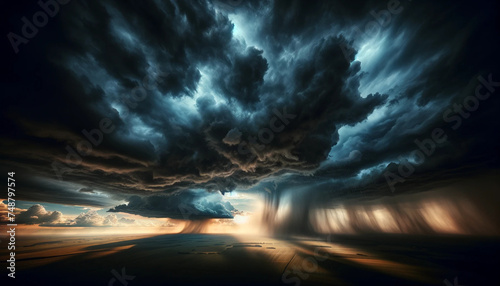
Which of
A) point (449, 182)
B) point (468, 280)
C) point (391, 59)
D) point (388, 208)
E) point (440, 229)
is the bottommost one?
point (440, 229)

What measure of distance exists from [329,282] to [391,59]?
27313mm

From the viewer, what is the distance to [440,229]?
8662 cm

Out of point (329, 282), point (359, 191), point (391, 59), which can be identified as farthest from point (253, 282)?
point (359, 191)

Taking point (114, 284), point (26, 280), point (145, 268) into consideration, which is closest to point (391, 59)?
point (114, 284)

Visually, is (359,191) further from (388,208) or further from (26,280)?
(26,280)

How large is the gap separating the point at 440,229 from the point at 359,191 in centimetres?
6636

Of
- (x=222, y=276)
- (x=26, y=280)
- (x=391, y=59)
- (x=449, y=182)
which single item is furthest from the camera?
(x=449, y=182)

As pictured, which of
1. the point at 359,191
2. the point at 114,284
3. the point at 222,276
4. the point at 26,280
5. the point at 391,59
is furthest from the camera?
the point at 359,191

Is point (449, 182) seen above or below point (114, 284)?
above

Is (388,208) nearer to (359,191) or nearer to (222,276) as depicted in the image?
(359,191)

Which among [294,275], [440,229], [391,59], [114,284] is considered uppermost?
[391,59]

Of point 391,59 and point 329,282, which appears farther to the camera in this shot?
point 391,59

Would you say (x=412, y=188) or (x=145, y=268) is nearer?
(x=145, y=268)

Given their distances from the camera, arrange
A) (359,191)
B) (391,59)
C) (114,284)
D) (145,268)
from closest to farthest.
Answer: (114,284) → (145,268) → (391,59) → (359,191)
